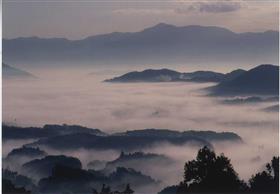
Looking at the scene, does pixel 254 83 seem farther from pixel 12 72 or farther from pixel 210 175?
pixel 12 72

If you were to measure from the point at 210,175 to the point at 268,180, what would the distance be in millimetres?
355

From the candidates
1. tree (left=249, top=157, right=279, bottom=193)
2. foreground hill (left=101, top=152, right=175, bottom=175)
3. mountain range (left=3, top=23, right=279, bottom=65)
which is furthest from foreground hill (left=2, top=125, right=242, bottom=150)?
mountain range (left=3, top=23, right=279, bottom=65)

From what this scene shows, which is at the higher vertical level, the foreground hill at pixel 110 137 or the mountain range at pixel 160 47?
the mountain range at pixel 160 47

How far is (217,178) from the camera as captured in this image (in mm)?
3701

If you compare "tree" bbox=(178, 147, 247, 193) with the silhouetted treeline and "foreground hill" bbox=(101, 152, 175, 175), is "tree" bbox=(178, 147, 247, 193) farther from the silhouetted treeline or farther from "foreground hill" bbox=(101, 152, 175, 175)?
"foreground hill" bbox=(101, 152, 175, 175)

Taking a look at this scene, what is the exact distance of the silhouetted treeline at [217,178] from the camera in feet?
12.1

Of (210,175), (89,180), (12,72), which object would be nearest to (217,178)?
(210,175)

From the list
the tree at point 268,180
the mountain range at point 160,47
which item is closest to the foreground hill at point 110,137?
the tree at point 268,180

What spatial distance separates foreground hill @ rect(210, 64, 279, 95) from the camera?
150 inches

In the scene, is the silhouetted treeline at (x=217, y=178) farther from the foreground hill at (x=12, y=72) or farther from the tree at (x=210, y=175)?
the foreground hill at (x=12, y=72)

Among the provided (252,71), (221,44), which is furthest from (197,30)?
(252,71)

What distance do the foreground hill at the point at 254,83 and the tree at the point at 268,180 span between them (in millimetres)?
437

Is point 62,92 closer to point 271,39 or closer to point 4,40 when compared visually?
point 4,40

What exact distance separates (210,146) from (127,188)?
22.7 inches
